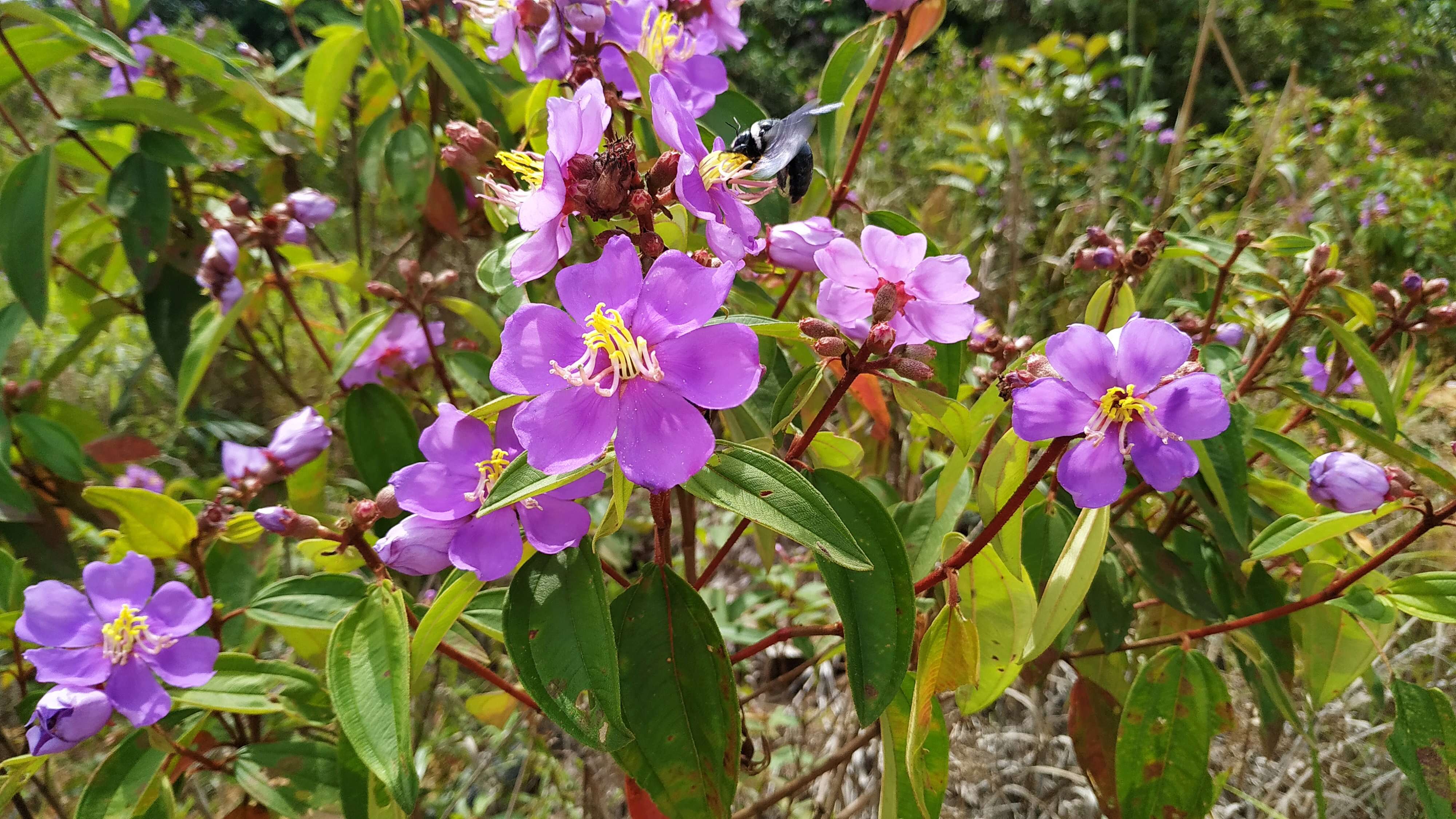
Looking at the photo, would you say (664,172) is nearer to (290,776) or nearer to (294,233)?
(290,776)

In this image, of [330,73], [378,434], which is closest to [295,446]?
[378,434]

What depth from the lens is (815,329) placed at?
615 mm

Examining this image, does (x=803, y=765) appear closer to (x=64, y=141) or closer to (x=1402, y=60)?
(x=64, y=141)

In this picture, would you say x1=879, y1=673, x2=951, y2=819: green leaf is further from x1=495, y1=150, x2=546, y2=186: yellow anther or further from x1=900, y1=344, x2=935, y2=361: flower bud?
x1=495, y1=150, x2=546, y2=186: yellow anther

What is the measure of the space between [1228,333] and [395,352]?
1.33 metres

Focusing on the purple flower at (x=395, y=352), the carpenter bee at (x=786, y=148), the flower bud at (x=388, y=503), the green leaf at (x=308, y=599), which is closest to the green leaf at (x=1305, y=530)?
the carpenter bee at (x=786, y=148)

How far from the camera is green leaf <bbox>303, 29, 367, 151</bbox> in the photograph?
1.22 m

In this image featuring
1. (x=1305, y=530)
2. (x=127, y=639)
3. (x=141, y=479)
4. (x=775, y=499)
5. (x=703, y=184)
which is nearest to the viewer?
(x=775, y=499)

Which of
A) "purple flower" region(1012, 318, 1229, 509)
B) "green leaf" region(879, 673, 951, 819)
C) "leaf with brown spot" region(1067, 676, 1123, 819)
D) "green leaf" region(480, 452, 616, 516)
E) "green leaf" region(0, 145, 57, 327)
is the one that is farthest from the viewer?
"green leaf" region(0, 145, 57, 327)

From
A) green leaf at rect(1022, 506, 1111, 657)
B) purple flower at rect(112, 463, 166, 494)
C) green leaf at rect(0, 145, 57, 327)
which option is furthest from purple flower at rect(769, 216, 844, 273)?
purple flower at rect(112, 463, 166, 494)

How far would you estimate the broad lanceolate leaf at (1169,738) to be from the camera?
32.5 inches

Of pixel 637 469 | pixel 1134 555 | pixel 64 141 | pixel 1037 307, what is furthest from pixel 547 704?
pixel 1037 307

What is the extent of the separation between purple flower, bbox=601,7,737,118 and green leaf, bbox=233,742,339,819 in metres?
0.84

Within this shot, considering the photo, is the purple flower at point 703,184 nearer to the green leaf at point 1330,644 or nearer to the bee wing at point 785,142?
the bee wing at point 785,142
